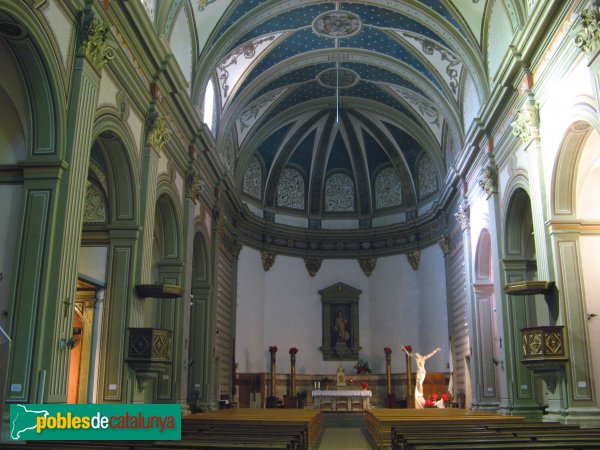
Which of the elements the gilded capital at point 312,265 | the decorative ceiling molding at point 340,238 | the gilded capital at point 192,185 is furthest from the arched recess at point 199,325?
the gilded capital at point 312,265

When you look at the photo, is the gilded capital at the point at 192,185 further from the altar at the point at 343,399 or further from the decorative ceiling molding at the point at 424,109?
the decorative ceiling molding at the point at 424,109

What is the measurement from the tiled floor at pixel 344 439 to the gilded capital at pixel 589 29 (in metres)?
8.46

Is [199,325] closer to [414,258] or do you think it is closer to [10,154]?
[10,154]

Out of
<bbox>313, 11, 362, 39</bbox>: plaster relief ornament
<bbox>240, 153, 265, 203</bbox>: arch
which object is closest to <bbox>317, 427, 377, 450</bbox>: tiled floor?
<bbox>240, 153, 265, 203</bbox>: arch

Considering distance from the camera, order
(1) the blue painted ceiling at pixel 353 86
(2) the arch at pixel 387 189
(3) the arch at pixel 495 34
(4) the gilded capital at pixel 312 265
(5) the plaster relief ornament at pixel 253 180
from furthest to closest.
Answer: (2) the arch at pixel 387 189 → (4) the gilded capital at pixel 312 265 → (5) the plaster relief ornament at pixel 253 180 → (1) the blue painted ceiling at pixel 353 86 → (3) the arch at pixel 495 34

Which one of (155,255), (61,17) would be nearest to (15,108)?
(61,17)

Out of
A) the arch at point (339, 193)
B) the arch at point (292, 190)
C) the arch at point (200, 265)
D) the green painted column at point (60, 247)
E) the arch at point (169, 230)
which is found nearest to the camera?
the green painted column at point (60, 247)

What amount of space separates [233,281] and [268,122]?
20.6 ft

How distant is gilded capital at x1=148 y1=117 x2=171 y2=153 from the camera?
13713mm

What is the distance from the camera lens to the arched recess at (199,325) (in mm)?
18219

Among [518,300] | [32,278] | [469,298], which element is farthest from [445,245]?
[32,278]

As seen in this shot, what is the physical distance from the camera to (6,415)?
8.09 metres

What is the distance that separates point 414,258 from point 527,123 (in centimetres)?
1302

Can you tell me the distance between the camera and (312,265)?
27.0 metres
